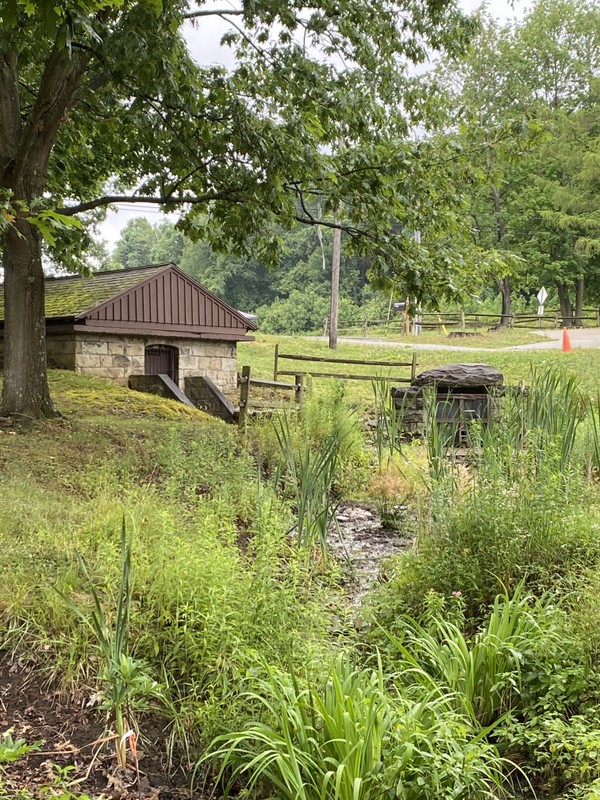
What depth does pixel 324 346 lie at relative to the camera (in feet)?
93.2

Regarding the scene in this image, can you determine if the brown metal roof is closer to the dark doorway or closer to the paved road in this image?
the dark doorway

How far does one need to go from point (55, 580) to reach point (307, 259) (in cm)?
5663

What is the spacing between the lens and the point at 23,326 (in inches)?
357

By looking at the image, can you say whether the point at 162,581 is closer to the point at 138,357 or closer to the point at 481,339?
the point at 138,357

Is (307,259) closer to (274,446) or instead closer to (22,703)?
(274,446)

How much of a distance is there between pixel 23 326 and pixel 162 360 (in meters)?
Result: 7.13

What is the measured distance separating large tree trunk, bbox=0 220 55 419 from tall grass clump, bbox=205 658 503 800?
23.3 ft

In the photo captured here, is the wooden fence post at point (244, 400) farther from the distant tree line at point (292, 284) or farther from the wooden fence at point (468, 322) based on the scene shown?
the distant tree line at point (292, 284)

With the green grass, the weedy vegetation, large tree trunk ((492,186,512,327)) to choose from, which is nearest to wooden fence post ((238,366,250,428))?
the weedy vegetation

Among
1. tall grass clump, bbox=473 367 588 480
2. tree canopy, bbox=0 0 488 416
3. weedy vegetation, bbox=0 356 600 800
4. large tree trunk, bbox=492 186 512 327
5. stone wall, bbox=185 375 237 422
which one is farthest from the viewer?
large tree trunk, bbox=492 186 512 327

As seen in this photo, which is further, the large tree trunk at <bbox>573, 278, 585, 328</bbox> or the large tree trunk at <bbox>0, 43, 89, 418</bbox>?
the large tree trunk at <bbox>573, 278, 585, 328</bbox>

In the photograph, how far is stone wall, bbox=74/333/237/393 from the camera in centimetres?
1449

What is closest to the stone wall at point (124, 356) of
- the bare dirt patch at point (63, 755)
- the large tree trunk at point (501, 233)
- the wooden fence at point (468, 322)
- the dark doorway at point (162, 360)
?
the dark doorway at point (162, 360)

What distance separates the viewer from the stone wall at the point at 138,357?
14.5 m
